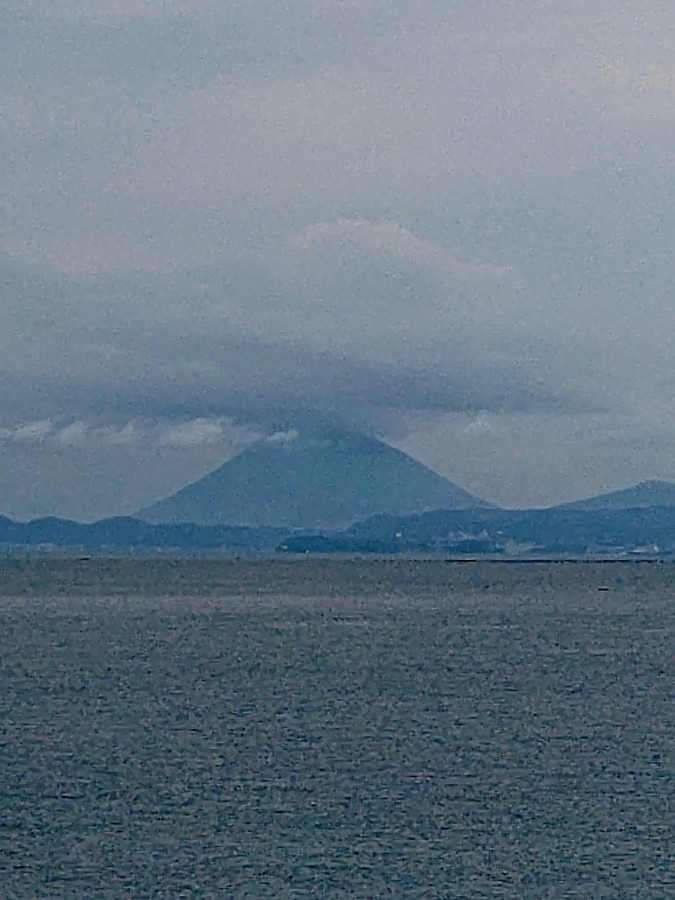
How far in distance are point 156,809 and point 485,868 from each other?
9227mm

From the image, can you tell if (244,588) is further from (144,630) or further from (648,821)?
(648,821)

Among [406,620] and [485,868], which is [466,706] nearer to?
[485,868]

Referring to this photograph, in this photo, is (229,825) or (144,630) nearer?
(229,825)

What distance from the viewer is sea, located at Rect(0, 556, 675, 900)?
102 ft

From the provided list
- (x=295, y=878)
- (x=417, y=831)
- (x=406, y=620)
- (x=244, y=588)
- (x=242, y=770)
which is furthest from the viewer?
(x=244, y=588)

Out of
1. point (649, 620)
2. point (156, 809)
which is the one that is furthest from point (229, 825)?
point (649, 620)

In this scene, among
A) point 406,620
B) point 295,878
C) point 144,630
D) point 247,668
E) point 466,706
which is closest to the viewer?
point 295,878

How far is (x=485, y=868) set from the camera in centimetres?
3133

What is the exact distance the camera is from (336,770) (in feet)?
139

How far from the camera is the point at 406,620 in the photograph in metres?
120

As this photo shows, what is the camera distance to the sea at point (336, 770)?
31047 mm

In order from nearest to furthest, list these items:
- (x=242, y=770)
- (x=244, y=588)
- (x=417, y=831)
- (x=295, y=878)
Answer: (x=295, y=878) → (x=417, y=831) → (x=242, y=770) → (x=244, y=588)

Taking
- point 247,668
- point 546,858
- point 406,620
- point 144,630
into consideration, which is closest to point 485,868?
point 546,858

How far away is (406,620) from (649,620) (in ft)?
68.1
